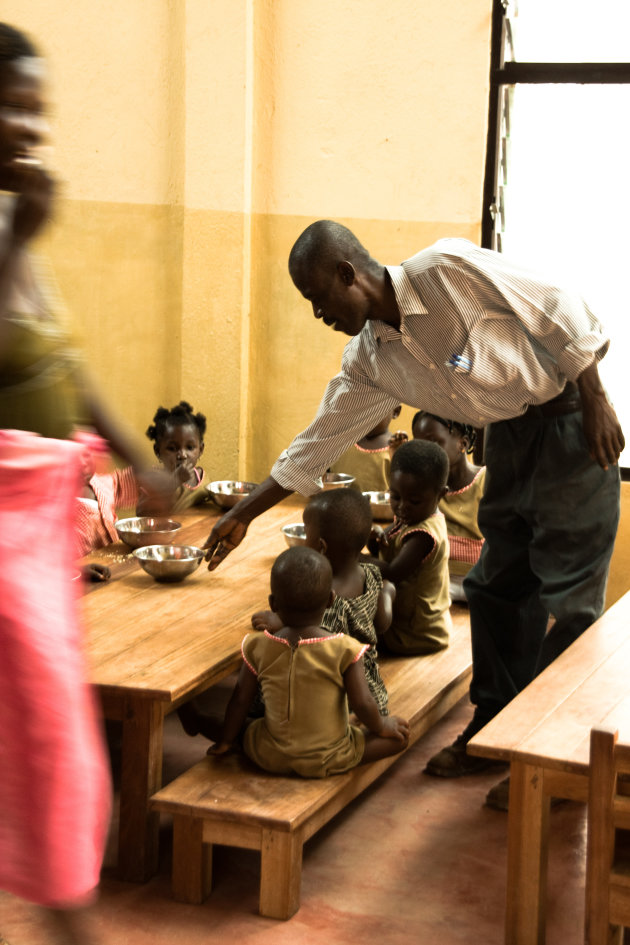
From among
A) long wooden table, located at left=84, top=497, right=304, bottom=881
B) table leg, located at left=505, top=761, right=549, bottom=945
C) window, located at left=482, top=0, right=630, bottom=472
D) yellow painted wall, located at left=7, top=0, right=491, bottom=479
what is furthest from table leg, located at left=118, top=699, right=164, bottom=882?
window, located at left=482, top=0, right=630, bottom=472

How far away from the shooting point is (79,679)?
194 centimetres

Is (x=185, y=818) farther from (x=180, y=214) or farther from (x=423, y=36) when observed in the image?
(x=423, y=36)

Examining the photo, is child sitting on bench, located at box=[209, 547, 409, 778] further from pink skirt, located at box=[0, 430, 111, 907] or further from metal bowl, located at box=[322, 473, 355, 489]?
metal bowl, located at box=[322, 473, 355, 489]

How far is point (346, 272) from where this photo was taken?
3.15m

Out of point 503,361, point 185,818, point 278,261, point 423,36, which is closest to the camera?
point 185,818

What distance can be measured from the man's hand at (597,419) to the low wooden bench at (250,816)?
1.14 m

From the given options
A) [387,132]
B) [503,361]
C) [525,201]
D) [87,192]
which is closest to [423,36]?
[387,132]

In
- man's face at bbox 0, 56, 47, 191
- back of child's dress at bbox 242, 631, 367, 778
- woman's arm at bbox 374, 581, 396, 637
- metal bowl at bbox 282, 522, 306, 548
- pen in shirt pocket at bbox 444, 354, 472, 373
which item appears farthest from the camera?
metal bowl at bbox 282, 522, 306, 548

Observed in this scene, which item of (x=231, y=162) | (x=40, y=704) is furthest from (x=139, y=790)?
(x=231, y=162)

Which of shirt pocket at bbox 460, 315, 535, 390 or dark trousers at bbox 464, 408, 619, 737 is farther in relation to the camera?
dark trousers at bbox 464, 408, 619, 737

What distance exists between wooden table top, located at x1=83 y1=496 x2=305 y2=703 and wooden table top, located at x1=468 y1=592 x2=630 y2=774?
916 mm

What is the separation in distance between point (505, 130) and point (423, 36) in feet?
2.02

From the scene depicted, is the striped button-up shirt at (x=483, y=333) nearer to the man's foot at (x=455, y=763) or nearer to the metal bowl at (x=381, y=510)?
the man's foot at (x=455, y=763)

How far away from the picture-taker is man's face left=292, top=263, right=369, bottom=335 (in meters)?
3.14
